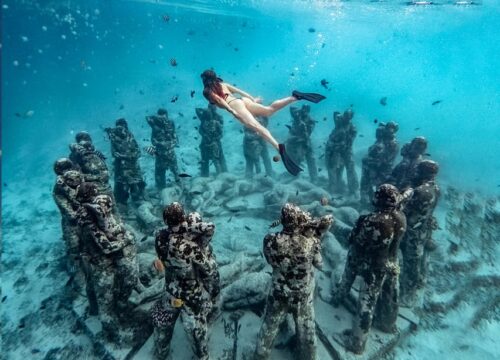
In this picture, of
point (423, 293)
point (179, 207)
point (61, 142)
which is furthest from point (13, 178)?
point (423, 293)

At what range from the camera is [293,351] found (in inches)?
230

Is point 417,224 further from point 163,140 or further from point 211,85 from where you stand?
point 163,140

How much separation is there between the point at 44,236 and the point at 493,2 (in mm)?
38492

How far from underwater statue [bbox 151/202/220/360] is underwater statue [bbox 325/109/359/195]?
403 inches

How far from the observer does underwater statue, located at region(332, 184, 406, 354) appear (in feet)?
17.9

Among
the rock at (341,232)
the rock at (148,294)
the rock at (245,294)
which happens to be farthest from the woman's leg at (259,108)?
the rock at (148,294)

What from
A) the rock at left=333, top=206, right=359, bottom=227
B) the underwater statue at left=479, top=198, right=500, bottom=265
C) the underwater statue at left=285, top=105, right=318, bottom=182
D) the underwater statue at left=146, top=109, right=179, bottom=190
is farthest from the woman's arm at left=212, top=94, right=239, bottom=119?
the underwater statue at left=479, top=198, right=500, bottom=265

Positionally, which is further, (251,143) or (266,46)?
(266,46)

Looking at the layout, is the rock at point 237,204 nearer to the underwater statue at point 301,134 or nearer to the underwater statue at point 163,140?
the underwater statue at point 163,140

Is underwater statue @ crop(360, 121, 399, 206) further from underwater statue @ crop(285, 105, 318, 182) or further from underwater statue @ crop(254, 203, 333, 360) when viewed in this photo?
underwater statue @ crop(254, 203, 333, 360)

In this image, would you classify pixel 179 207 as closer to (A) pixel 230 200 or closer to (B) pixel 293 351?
(B) pixel 293 351

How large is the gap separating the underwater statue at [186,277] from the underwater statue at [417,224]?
462 centimetres

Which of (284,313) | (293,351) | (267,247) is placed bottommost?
(293,351)

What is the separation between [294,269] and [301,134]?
10.5m
